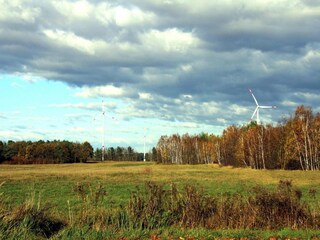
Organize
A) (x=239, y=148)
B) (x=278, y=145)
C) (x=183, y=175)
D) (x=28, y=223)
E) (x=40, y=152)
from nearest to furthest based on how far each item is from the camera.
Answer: (x=28, y=223), (x=183, y=175), (x=278, y=145), (x=239, y=148), (x=40, y=152)

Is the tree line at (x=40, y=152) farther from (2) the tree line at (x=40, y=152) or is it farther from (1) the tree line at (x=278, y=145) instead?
(1) the tree line at (x=278, y=145)

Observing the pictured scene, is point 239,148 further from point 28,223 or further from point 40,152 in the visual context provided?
point 28,223

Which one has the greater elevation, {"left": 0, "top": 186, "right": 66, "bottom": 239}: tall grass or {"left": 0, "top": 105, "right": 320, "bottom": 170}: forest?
{"left": 0, "top": 105, "right": 320, "bottom": 170}: forest

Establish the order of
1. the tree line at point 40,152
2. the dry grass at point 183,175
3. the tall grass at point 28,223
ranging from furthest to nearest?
the tree line at point 40,152
the dry grass at point 183,175
the tall grass at point 28,223

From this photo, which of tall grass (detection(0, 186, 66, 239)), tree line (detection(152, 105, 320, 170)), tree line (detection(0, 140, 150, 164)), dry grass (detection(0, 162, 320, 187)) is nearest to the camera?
tall grass (detection(0, 186, 66, 239))

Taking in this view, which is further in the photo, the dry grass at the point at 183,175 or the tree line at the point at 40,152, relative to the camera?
the tree line at the point at 40,152

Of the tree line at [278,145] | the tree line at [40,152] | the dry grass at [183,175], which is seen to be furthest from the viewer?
the tree line at [40,152]

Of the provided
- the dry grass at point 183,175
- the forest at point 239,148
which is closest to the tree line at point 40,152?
the forest at point 239,148

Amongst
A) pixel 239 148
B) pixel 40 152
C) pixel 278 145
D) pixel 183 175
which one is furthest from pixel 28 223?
pixel 40 152

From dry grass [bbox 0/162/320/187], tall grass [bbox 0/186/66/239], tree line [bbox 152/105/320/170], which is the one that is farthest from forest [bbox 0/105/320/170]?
tall grass [bbox 0/186/66/239]

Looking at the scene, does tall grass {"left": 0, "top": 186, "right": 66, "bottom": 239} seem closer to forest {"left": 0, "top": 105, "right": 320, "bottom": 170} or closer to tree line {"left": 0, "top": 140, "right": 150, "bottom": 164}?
forest {"left": 0, "top": 105, "right": 320, "bottom": 170}

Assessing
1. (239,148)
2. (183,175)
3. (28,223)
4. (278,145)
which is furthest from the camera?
(239,148)

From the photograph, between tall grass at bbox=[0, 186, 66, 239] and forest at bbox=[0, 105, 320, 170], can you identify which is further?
forest at bbox=[0, 105, 320, 170]

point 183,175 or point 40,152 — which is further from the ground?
point 40,152
